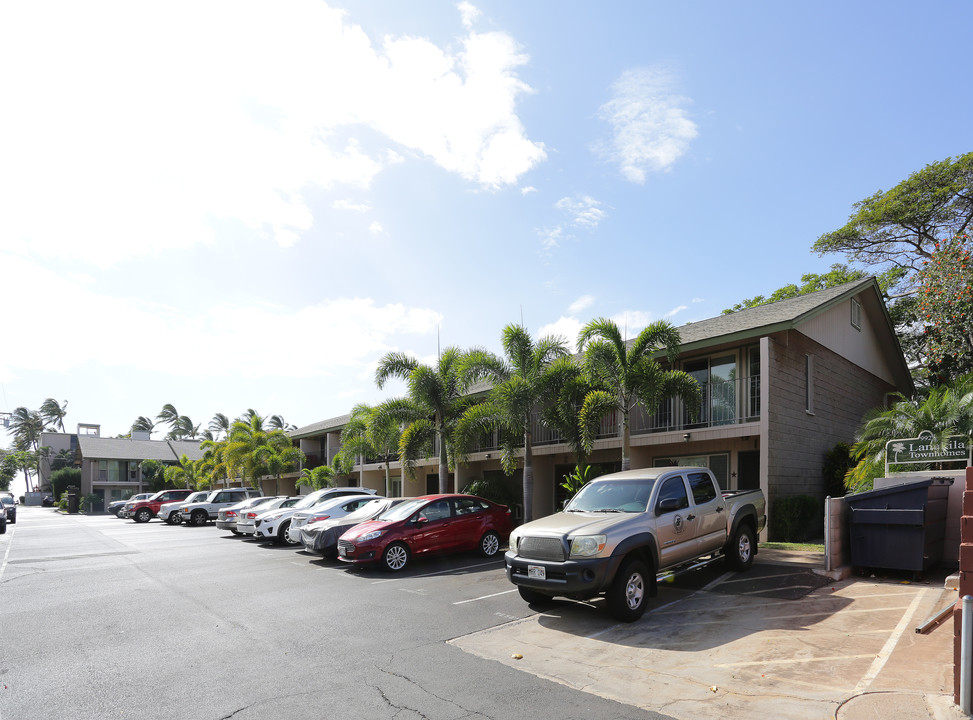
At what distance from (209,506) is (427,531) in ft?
70.6

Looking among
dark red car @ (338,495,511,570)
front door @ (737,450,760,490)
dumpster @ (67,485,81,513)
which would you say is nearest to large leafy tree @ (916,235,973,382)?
front door @ (737,450,760,490)

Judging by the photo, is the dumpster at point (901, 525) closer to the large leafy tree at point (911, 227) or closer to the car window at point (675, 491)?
the car window at point (675, 491)

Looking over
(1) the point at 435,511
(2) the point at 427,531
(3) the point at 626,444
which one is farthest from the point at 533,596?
(3) the point at 626,444

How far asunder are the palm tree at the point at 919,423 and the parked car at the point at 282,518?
41.4 feet

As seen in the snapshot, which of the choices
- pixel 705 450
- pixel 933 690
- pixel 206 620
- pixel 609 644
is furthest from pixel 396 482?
pixel 933 690

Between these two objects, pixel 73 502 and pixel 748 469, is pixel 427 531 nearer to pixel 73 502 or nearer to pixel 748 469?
pixel 748 469

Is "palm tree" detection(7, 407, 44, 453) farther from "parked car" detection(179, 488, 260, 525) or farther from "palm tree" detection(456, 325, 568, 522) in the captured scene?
"palm tree" detection(456, 325, 568, 522)

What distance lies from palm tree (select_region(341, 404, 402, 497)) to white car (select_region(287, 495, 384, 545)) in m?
3.58

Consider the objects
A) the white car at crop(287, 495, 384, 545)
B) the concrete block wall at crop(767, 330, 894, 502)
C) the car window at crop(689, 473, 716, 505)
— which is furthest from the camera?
the white car at crop(287, 495, 384, 545)

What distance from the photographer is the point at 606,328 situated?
1545cm

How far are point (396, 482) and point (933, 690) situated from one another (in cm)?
2792

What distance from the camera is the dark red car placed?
1238cm

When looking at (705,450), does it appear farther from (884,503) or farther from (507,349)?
(884,503)

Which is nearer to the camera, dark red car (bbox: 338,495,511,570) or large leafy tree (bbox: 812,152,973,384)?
dark red car (bbox: 338,495,511,570)
